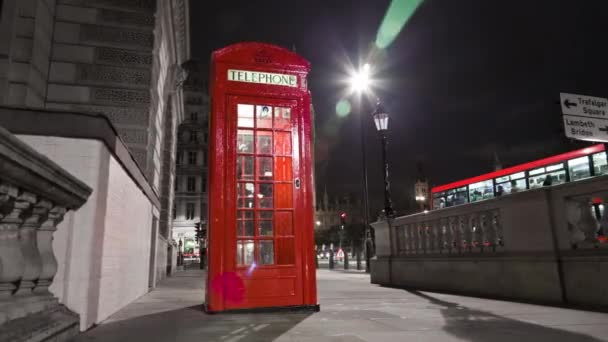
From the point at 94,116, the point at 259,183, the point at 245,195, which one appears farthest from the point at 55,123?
the point at 259,183

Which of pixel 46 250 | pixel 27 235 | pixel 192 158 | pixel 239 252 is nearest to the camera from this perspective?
pixel 27 235

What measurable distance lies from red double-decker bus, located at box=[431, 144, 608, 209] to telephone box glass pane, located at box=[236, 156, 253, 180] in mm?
7740

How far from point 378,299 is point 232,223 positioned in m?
3.29

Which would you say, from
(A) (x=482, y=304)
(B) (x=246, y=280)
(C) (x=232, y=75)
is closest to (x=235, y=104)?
(C) (x=232, y=75)

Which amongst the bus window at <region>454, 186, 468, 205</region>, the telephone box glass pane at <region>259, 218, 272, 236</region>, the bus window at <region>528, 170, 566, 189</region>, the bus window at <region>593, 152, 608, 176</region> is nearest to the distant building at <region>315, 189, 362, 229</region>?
the bus window at <region>454, 186, 468, 205</region>

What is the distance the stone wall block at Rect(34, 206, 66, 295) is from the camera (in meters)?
3.44

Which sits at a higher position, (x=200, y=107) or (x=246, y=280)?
(x=200, y=107)

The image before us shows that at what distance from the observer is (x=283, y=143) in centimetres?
631

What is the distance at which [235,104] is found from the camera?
616cm

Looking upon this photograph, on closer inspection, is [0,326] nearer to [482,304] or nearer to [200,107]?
[482,304]

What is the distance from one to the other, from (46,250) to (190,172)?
56.4 metres

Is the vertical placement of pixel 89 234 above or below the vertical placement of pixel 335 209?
below

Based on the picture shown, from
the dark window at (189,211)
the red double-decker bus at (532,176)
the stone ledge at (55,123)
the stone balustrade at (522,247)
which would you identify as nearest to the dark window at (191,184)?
the dark window at (189,211)

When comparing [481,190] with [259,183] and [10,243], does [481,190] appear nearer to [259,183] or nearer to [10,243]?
[259,183]
